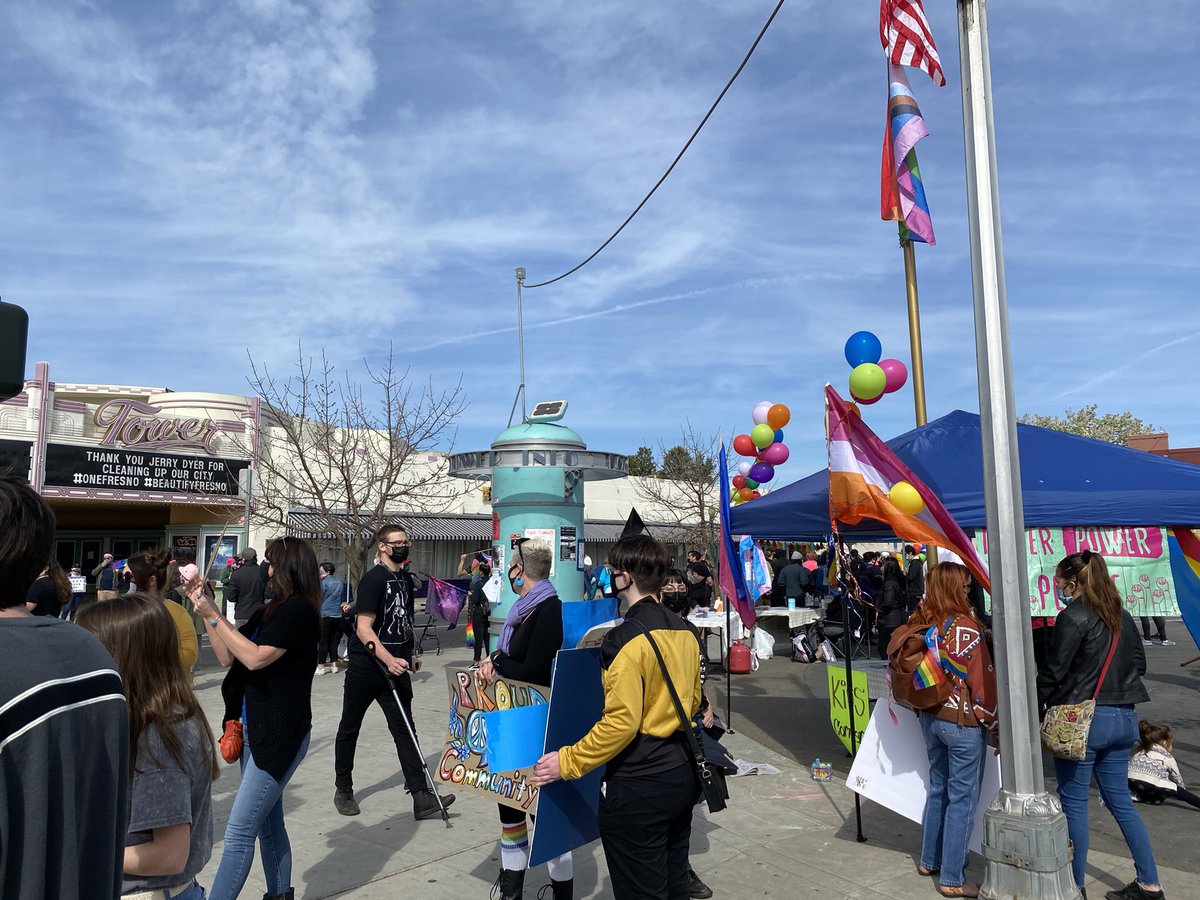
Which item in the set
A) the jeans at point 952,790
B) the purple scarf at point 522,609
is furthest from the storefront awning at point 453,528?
the jeans at point 952,790

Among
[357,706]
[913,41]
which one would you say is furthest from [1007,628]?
[913,41]

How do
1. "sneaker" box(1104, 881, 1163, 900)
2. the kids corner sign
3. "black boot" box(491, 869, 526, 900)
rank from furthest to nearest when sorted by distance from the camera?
the kids corner sign < "sneaker" box(1104, 881, 1163, 900) < "black boot" box(491, 869, 526, 900)

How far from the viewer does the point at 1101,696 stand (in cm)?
439

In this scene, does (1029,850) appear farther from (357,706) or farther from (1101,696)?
(357,706)

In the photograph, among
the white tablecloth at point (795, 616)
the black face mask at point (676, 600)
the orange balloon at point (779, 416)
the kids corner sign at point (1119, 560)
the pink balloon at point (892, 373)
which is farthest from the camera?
the white tablecloth at point (795, 616)

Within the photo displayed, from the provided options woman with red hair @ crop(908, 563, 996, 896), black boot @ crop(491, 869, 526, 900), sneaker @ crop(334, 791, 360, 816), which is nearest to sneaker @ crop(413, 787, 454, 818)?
sneaker @ crop(334, 791, 360, 816)

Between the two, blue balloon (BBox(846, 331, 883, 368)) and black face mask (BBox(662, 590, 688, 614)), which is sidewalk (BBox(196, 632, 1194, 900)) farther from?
blue balloon (BBox(846, 331, 883, 368))

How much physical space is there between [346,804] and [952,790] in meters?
3.66

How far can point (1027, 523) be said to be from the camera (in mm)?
5891

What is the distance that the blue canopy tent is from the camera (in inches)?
230

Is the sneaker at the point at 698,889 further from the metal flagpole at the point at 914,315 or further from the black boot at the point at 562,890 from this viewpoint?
the metal flagpole at the point at 914,315

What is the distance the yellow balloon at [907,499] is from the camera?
518 cm

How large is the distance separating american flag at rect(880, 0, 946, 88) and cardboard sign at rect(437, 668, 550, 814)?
17.3 feet

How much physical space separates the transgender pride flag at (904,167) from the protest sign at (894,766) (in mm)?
4212
